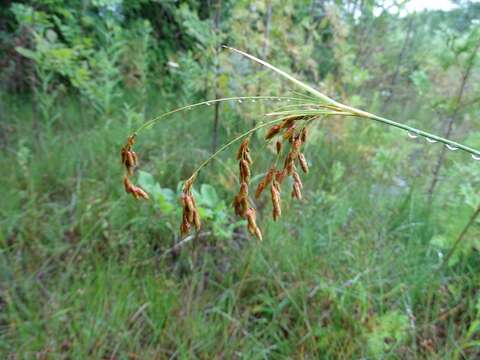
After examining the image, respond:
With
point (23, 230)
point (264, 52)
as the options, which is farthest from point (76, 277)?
point (264, 52)

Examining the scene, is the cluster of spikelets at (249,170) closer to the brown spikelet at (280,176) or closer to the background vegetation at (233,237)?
the brown spikelet at (280,176)

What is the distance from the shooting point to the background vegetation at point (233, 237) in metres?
1.46

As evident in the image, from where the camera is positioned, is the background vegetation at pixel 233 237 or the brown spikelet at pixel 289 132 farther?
the background vegetation at pixel 233 237

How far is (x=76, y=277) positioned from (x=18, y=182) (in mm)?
963

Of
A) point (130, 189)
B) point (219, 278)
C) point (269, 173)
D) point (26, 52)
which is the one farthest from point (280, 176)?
point (26, 52)

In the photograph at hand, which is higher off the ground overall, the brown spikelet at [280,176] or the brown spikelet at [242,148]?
the brown spikelet at [242,148]

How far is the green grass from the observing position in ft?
4.71

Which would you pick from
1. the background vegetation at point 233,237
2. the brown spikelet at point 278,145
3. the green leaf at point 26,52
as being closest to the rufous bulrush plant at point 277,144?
the brown spikelet at point 278,145

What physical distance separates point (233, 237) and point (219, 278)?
12.1 inches

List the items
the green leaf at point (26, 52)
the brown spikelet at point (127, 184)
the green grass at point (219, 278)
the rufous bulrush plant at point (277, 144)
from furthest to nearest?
1. the green leaf at point (26, 52)
2. the green grass at point (219, 278)
3. the brown spikelet at point (127, 184)
4. the rufous bulrush plant at point (277, 144)

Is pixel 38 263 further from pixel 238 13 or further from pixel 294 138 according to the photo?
pixel 238 13

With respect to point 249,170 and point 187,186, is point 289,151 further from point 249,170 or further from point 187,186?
point 187,186

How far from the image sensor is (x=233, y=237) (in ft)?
6.75

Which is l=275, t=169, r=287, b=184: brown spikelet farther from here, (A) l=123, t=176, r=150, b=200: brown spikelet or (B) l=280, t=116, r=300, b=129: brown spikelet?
(A) l=123, t=176, r=150, b=200: brown spikelet
